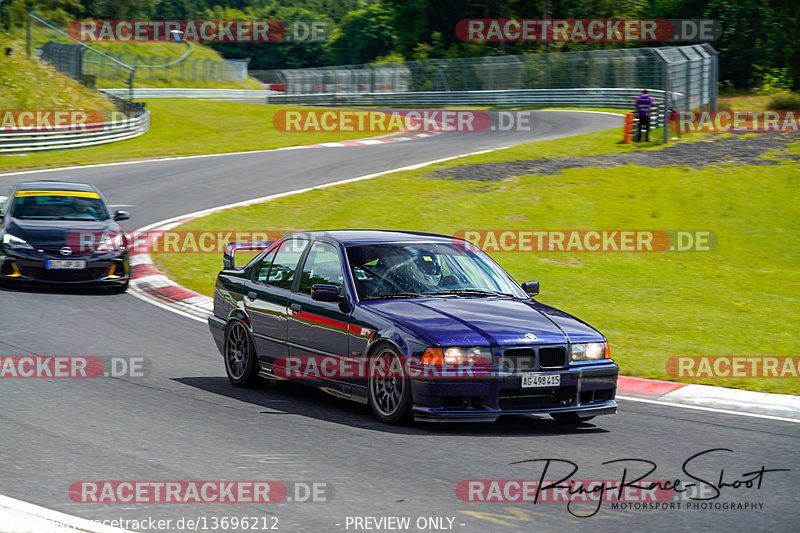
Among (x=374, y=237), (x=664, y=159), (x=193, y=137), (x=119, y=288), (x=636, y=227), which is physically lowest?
(x=636, y=227)

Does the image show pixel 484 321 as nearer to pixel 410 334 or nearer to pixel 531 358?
pixel 531 358

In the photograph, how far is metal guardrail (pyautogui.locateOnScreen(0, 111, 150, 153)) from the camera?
1304 inches

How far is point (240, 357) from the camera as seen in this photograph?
9578mm

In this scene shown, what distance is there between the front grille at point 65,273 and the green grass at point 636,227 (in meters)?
1.56

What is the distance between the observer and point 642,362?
436 inches

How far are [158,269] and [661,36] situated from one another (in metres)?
51.3

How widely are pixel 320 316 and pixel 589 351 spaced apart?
2.27 m

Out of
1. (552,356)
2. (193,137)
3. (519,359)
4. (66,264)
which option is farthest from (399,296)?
(193,137)

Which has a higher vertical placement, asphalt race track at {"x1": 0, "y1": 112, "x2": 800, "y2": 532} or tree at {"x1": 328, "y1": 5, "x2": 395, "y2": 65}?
tree at {"x1": 328, "y1": 5, "x2": 395, "y2": 65}

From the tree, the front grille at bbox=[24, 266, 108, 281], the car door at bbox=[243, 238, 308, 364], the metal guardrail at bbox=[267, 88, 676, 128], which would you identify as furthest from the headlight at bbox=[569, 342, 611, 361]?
the tree

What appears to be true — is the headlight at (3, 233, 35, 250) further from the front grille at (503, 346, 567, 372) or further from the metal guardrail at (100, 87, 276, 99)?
the metal guardrail at (100, 87, 276, 99)

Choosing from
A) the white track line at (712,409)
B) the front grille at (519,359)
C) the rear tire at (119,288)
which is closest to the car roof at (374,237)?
the front grille at (519,359)

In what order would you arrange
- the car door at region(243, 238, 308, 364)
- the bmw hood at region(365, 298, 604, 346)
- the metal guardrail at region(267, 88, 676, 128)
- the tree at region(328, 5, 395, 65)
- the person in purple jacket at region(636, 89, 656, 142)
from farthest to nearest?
the tree at region(328, 5, 395, 65)
the metal guardrail at region(267, 88, 676, 128)
the person in purple jacket at region(636, 89, 656, 142)
the car door at region(243, 238, 308, 364)
the bmw hood at region(365, 298, 604, 346)

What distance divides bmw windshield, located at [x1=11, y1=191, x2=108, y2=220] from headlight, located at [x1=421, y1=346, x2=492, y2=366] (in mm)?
10438
